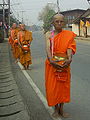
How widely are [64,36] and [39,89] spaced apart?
9.59 feet

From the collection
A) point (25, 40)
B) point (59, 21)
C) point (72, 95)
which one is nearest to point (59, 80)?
point (59, 21)

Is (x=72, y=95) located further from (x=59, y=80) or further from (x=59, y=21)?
(x=59, y=21)

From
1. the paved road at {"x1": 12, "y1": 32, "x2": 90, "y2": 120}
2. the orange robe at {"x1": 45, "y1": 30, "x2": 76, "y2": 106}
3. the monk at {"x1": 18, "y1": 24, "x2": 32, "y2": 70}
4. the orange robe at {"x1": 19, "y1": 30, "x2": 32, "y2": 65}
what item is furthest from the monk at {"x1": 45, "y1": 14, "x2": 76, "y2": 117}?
the orange robe at {"x1": 19, "y1": 30, "x2": 32, "y2": 65}

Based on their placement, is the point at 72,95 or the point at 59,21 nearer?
the point at 59,21

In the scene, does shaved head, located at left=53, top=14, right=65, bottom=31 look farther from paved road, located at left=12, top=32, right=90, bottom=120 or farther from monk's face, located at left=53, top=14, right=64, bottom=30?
paved road, located at left=12, top=32, right=90, bottom=120

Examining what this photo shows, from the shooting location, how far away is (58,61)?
5.13 metres

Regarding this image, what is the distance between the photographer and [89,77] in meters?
9.14

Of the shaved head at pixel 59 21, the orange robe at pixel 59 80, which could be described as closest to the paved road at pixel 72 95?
the orange robe at pixel 59 80

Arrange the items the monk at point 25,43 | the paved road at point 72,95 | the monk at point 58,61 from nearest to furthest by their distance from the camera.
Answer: the monk at point 58,61 < the paved road at point 72,95 < the monk at point 25,43

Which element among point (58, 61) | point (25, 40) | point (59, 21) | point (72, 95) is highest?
point (59, 21)

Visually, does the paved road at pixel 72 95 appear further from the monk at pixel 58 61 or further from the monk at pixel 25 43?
the monk at pixel 25 43

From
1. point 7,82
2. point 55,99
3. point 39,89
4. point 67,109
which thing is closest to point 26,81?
point 7,82

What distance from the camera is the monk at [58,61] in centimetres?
513

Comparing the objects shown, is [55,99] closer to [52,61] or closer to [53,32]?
[52,61]
